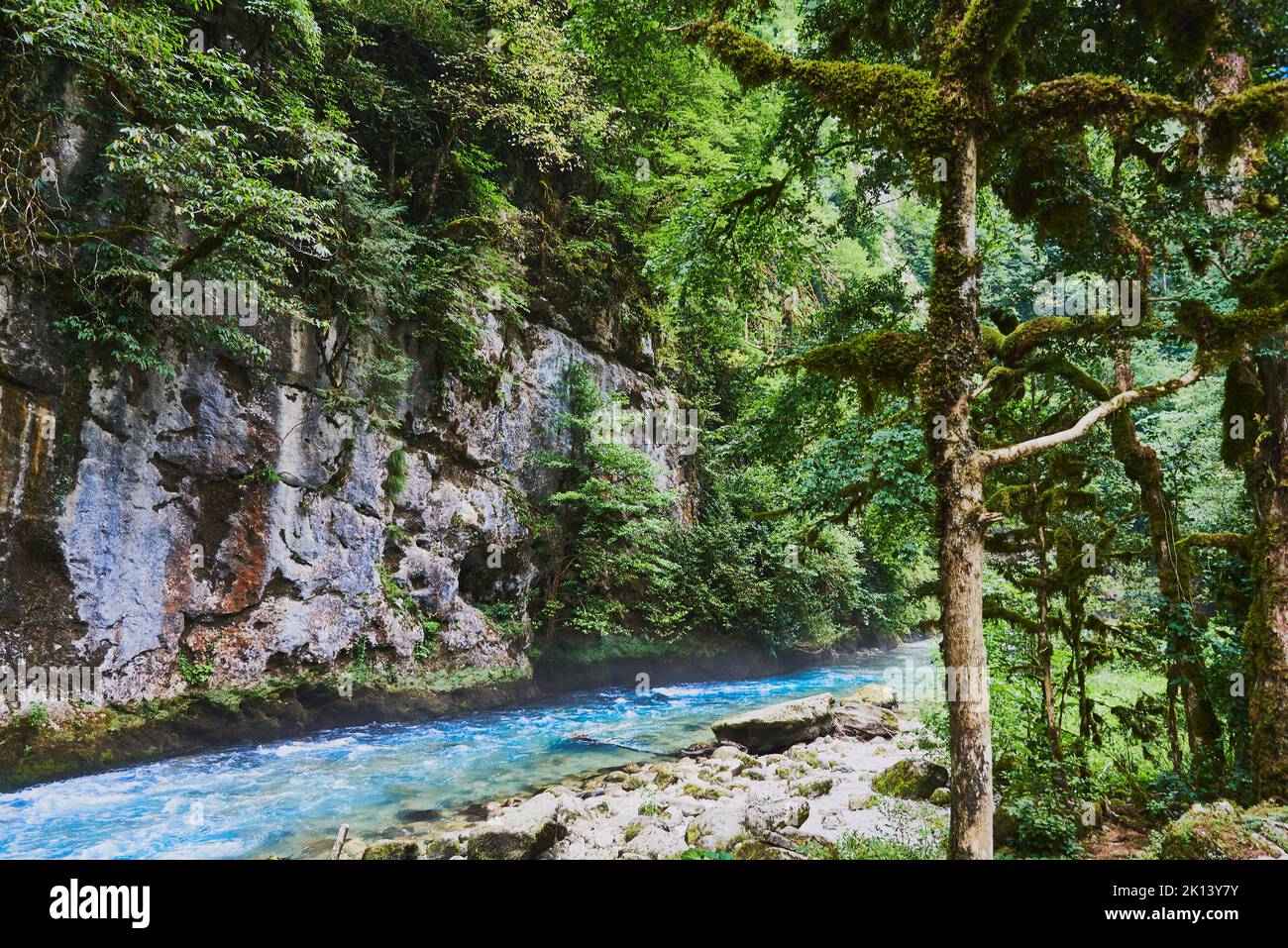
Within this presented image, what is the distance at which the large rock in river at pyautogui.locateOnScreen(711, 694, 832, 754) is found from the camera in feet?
35.9

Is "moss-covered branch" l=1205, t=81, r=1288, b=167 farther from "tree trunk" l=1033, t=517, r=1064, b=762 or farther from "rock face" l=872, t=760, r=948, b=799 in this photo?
"rock face" l=872, t=760, r=948, b=799

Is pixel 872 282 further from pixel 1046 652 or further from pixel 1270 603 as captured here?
pixel 1270 603

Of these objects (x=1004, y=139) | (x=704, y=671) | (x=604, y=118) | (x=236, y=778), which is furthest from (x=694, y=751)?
(x=604, y=118)

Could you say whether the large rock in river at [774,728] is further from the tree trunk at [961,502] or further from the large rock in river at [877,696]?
the tree trunk at [961,502]

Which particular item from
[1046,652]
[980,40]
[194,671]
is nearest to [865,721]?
[1046,652]

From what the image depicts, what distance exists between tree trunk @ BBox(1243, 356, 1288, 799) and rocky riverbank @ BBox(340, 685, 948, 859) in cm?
261

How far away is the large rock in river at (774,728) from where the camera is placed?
35.9 ft

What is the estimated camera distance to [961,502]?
386 cm

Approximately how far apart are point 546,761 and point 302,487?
6.41 meters

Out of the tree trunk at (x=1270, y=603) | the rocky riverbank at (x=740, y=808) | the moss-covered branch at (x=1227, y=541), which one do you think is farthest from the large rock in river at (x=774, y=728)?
the moss-covered branch at (x=1227, y=541)

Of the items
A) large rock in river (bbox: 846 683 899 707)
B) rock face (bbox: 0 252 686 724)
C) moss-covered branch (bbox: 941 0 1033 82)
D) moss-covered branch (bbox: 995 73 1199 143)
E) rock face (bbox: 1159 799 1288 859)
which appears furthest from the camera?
large rock in river (bbox: 846 683 899 707)

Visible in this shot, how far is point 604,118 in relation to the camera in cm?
1505

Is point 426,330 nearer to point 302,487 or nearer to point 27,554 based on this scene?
point 302,487

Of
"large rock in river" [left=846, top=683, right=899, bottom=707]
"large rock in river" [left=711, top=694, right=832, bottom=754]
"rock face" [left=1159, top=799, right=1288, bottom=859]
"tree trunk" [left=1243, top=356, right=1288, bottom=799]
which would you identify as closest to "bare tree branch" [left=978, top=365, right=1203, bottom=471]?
"tree trunk" [left=1243, top=356, right=1288, bottom=799]
